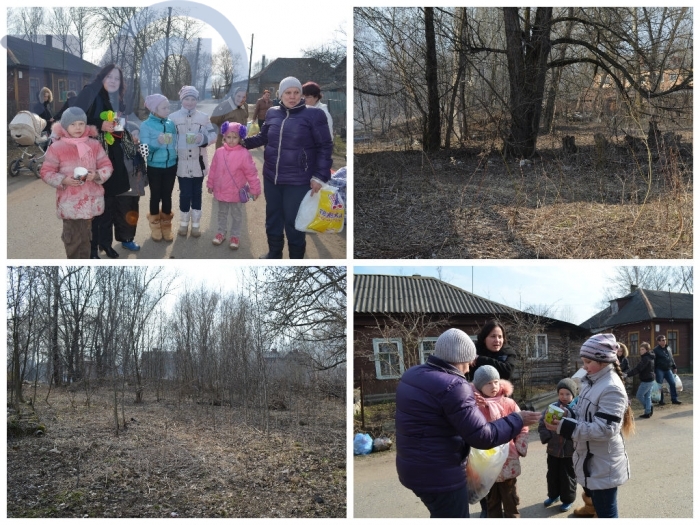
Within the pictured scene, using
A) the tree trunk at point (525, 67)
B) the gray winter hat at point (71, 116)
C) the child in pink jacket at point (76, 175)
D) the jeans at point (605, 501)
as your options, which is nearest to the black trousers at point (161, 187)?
the child in pink jacket at point (76, 175)

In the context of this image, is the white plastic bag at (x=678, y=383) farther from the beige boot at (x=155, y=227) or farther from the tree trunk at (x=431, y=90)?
the beige boot at (x=155, y=227)

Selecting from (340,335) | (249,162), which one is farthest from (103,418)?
(249,162)

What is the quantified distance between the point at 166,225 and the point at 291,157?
4.20ft

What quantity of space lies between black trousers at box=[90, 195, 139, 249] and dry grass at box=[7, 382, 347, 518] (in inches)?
59.7

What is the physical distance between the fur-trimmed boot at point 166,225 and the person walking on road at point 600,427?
3402 mm

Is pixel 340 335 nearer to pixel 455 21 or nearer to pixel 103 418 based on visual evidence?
pixel 103 418

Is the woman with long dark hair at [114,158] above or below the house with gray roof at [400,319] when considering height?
above

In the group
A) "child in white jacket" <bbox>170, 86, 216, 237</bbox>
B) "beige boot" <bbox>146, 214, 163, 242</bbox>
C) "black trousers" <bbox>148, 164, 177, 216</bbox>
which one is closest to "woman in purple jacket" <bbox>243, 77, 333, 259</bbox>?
"child in white jacket" <bbox>170, 86, 216, 237</bbox>

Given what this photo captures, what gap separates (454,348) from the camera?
10.1 ft

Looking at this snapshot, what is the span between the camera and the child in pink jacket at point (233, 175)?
514 cm

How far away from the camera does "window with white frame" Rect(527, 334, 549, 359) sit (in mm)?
7695

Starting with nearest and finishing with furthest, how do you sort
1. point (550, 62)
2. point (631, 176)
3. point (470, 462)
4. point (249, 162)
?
point (470, 462) < point (249, 162) < point (631, 176) < point (550, 62)

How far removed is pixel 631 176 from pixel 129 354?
621 cm

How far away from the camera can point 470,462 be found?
3479mm
